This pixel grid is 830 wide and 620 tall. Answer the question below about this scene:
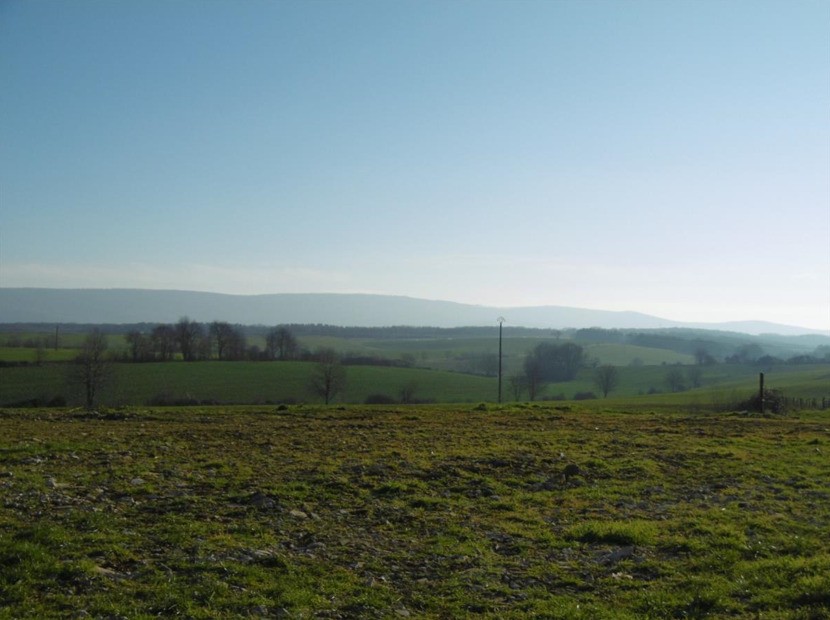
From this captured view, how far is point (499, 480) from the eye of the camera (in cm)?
1530

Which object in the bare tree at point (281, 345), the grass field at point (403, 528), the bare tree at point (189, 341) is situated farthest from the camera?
the bare tree at point (281, 345)

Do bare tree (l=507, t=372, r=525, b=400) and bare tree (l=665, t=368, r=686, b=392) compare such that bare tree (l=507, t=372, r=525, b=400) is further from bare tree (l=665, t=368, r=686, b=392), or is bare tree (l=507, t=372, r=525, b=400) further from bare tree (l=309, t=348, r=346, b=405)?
bare tree (l=665, t=368, r=686, b=392)

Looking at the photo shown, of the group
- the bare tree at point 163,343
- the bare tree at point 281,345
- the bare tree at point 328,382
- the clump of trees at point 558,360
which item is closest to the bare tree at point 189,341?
the bare tree at point 163,343

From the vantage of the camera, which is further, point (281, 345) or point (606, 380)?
point (281, 345)

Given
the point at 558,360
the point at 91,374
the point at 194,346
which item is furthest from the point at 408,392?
the point at 558,360

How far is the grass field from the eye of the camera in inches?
308

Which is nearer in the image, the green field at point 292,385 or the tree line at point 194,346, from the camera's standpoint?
the green field at point 292,385

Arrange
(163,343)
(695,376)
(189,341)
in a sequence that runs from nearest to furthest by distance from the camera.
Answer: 1. (163,343)
2. (189,341)
3. (695,376)

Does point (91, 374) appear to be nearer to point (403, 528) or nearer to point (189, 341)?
point (189, 341)

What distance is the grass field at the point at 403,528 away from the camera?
7.81 meters

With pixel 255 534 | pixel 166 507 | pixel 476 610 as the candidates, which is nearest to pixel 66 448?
pixel 166 507

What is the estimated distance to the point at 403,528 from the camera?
443 inches

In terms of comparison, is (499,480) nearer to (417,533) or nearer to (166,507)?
(417,533)

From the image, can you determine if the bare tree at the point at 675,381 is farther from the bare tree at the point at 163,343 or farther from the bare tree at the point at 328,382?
the bare tree at the point at 163,343
